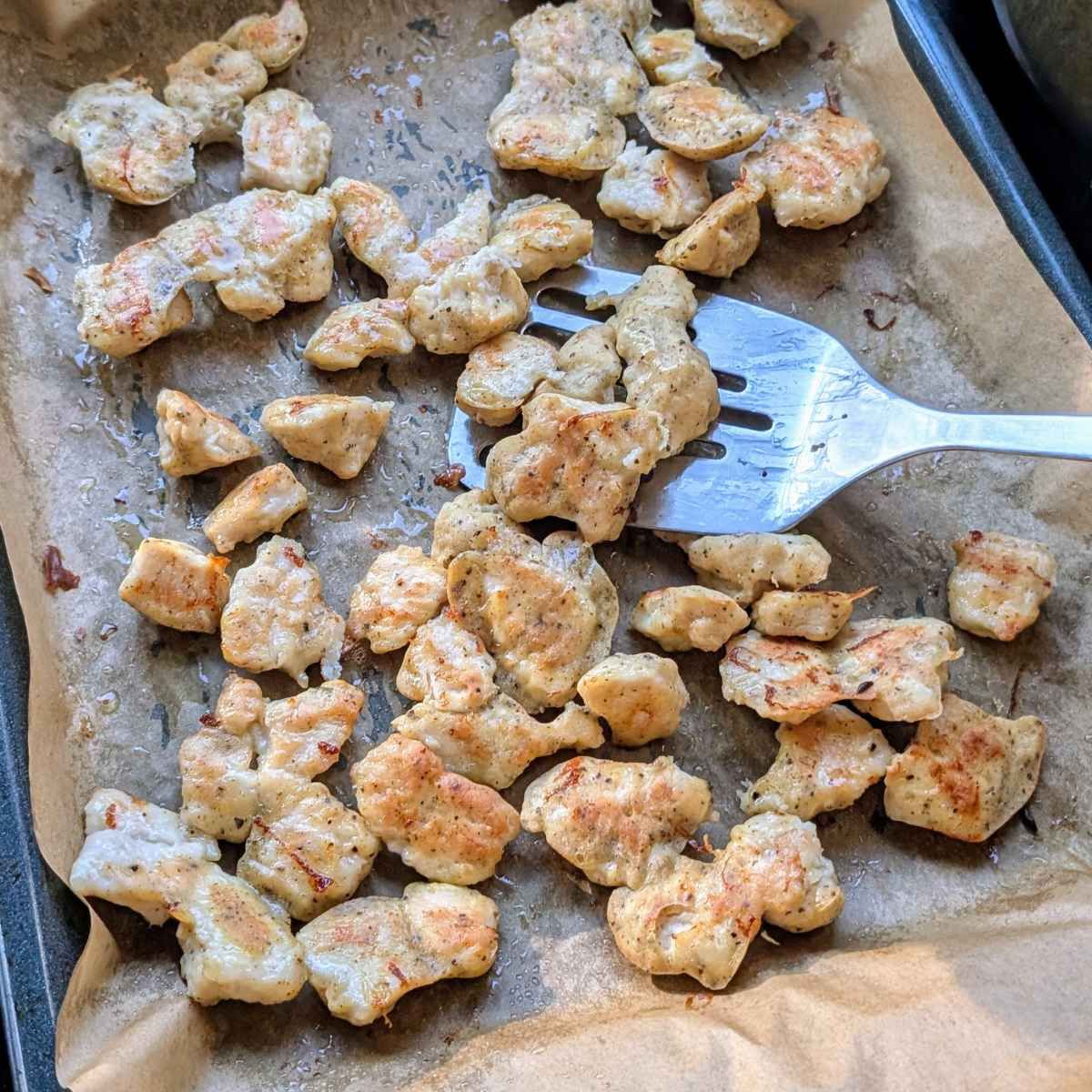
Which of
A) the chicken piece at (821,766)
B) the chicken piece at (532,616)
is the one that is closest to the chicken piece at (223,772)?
the chicken piece at (532,616)

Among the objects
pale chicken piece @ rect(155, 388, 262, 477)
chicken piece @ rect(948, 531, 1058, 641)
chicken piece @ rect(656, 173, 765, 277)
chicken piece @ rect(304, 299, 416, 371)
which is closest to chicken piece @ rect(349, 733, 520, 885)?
pale chicken piece @ rect(155, 388, 262, 477)

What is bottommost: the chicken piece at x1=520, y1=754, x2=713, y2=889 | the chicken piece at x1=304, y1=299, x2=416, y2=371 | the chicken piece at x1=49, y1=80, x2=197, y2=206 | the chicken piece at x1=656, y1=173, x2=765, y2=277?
the chicken piece at x1=520, y1=754, x2=713, y2=889

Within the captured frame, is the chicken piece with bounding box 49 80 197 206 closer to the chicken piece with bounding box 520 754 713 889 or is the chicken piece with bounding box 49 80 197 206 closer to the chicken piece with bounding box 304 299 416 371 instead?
the chicken piece with bounding box 304 299 416 371

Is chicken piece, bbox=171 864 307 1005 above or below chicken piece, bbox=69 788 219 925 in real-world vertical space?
below

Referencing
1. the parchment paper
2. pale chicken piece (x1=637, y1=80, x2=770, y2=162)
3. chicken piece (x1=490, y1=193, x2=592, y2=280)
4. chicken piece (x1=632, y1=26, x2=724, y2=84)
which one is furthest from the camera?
chicken piece (x1=632, y1=26, x2=724, y2=84)

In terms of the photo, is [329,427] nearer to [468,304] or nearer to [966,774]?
[468,304]

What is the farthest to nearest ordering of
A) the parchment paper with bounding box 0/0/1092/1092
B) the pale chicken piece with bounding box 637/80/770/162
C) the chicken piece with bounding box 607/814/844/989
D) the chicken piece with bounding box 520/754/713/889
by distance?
1. the pale chicken piece with bounding box 637/80/770/162
2. the chicken piece with bounding box 520/754/713/889
3. the chicken piece with bounding box 607/814/844/989
4. the parchment paper with bounding box 0/0/1092/1092

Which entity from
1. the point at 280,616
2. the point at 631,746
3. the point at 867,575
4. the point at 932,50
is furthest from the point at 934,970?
the point at 932,50

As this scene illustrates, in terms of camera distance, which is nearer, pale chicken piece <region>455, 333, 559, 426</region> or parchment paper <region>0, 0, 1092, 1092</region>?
parchment paper <region>0, 0, 1092, 1092</region>
